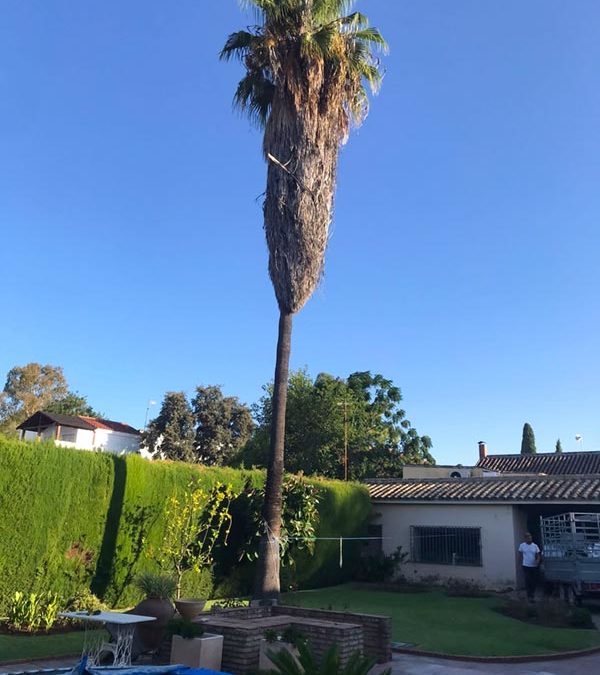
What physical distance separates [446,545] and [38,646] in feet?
49.7

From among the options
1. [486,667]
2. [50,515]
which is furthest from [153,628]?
[486,667]

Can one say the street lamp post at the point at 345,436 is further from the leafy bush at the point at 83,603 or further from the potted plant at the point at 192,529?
the leafy bush at the point at 83,603

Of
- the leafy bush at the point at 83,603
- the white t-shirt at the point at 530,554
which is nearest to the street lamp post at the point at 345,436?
the white t-shirt at the point at 530,554

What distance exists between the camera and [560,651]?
10.4 m

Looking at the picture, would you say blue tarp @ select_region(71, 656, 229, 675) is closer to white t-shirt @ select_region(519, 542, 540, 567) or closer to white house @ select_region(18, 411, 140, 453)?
white t-shirt @ select_region(519, 542, 540, 567)

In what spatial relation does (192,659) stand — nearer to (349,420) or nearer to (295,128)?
(295,128)

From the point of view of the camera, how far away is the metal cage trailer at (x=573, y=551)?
15734mm

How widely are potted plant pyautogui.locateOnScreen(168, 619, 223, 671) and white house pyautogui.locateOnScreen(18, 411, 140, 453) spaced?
33089mm

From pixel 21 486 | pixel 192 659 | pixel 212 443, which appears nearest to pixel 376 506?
pixel 21 486

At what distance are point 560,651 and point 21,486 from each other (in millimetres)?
9820

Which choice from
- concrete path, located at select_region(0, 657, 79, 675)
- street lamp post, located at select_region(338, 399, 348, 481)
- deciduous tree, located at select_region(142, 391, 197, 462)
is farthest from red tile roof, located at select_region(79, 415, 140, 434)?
concrete path, located at select_region(0, 657, 79, 675)

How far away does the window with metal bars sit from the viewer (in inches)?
815

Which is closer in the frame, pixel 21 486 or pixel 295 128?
pixel 21 486

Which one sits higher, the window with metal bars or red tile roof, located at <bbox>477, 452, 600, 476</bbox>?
red tile roof, located at <bbox>477, 452, 600, 476</bbox>
